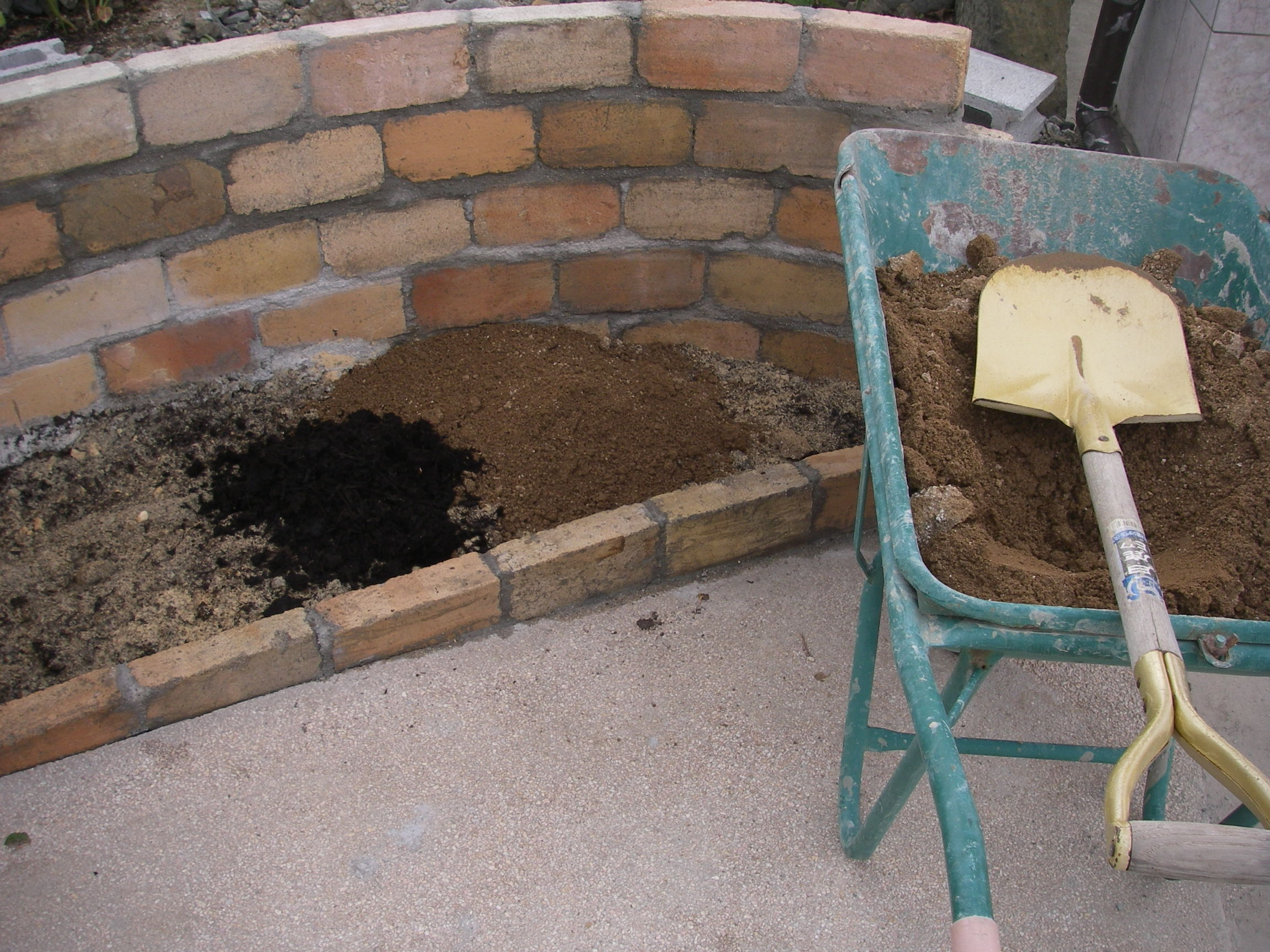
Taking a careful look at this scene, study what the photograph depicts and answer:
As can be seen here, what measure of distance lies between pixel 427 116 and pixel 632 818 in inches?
61.3

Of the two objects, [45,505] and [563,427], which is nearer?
[45,505]

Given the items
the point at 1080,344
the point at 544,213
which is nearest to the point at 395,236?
the point at 544,213

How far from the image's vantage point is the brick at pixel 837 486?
241cm

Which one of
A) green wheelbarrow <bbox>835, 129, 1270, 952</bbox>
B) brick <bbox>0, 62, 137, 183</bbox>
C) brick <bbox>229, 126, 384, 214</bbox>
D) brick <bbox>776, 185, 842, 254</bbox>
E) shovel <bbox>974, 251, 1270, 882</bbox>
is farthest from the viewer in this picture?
brick <bbox>776, 185, 842, 254</bbox>

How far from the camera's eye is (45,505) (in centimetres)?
233

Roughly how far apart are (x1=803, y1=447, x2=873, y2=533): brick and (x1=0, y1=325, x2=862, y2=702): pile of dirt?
7.6 inches

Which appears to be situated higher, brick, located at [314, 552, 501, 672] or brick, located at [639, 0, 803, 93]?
brick, located at [639, 0, 803, 93]

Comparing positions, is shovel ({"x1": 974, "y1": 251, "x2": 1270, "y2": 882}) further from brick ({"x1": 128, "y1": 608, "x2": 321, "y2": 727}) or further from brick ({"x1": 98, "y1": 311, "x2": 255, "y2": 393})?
brick ({"x1": 98, "y1": 311, "x2": 255, "y2": 393})

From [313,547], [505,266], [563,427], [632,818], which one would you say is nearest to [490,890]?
[632,818]

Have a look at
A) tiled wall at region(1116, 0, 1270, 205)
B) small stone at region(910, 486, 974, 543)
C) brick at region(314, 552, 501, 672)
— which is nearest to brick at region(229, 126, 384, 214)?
brick at region(314, 552, 501, 672)

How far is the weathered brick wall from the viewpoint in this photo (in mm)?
2176

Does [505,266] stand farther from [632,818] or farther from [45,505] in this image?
[632,818]

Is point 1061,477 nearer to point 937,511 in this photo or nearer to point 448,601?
point 937,511

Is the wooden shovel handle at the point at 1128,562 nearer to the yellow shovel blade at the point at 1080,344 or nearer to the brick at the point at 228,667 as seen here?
the yellow shovel blade at the point at 1080,344
